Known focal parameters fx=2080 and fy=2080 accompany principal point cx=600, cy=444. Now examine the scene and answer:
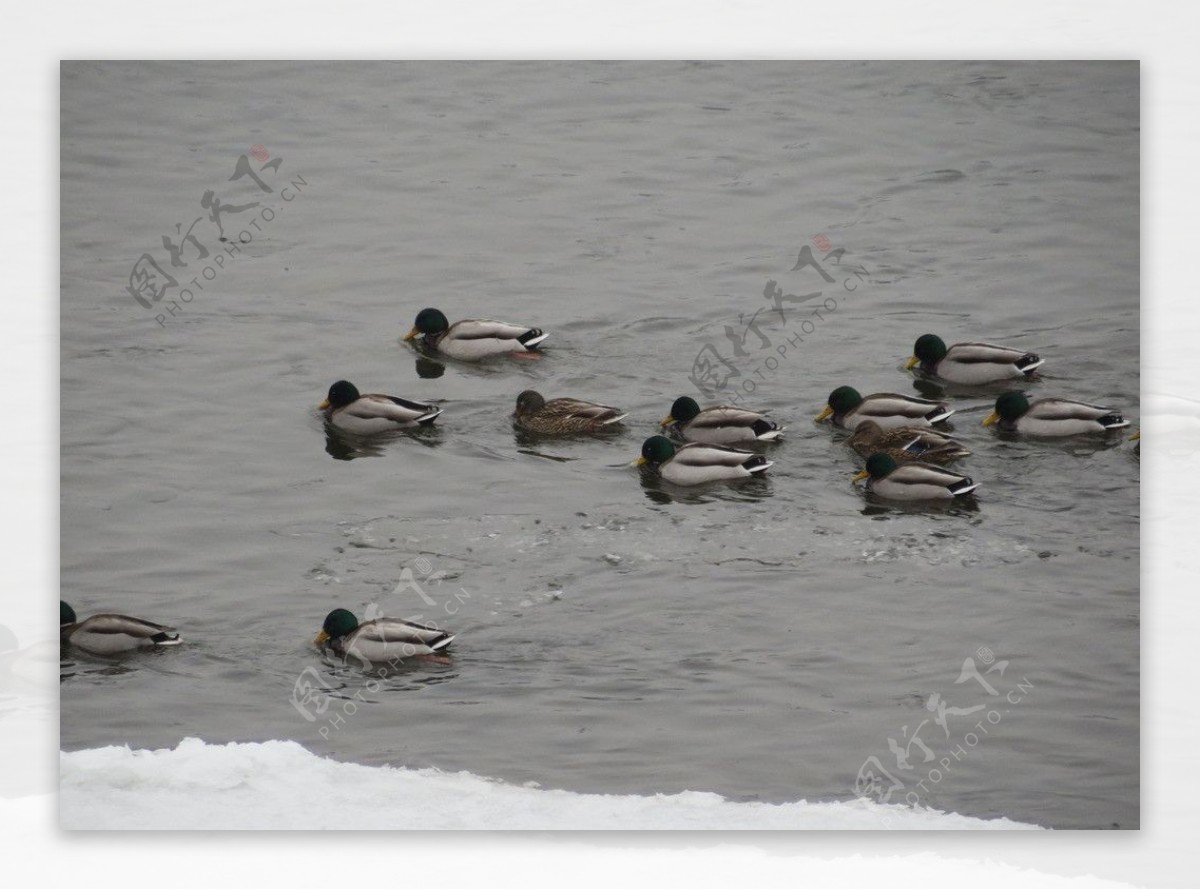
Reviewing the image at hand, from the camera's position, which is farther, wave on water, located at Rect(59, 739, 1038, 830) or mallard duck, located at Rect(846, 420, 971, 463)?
mallard duck, located at Rect(846, 420, 971, 463)

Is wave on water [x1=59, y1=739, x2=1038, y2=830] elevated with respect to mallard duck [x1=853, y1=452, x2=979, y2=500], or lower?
lower

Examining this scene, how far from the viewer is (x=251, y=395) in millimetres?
10484

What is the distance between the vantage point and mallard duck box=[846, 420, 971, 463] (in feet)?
34.3

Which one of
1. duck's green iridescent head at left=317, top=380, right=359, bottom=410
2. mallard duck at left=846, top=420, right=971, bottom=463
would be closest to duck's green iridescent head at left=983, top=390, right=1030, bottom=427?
mallard duck at left=846, top=420, right=971, bottom=463

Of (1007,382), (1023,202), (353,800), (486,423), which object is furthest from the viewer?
(486,423)

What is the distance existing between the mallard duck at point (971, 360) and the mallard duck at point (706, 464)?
3.23 feet

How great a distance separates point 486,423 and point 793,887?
348 centimetres

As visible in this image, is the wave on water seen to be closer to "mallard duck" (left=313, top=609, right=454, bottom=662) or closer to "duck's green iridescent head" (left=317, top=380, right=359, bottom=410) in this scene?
"mallard duck" (left=313, top=609, right=454, bottom=662)

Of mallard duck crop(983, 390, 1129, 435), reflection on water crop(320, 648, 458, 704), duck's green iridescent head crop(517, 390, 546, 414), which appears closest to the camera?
reflection on water crop(320, 648, 458, 704)

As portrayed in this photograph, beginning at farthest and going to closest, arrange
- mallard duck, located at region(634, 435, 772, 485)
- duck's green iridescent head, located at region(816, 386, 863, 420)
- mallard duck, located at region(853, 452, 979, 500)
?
1. duck's green iridescent head, located at region(816, 386, 863, 420)
2. mallard duck, located at region(634, 435, 772, 485)
3. mallard duck, located at region(853, 452, 979, 500)

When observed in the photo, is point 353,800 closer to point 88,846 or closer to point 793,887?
point 88,846

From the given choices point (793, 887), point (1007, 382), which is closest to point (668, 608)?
point (793, 887)

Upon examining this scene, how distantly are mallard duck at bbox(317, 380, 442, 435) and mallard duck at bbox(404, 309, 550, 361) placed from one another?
1.20 feet

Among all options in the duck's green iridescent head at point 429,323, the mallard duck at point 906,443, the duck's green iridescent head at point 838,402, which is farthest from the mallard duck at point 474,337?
the mallard duck at point 906,443
